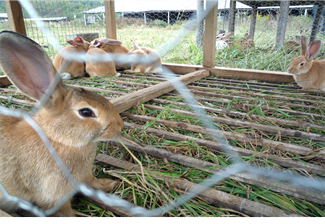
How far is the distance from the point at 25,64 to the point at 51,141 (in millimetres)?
282

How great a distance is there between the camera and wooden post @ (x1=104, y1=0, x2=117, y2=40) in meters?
3.37

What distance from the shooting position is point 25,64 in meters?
0.79

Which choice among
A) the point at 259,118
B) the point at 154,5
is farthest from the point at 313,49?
the point at 154,5

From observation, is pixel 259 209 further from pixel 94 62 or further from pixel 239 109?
pixel 94 62

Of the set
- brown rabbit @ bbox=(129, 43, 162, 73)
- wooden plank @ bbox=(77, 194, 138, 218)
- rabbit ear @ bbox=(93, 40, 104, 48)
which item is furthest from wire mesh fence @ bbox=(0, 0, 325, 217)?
rabbit ear @ bbox=(93, 40, 104, 48)

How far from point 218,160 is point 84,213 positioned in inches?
24.9

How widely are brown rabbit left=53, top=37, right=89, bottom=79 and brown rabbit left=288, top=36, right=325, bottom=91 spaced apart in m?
2.48

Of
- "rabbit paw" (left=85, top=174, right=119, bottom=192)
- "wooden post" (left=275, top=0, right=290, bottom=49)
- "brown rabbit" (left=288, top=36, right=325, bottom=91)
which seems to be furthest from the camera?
"wooden post" (left=275, top=0, right=290, bottom=49)

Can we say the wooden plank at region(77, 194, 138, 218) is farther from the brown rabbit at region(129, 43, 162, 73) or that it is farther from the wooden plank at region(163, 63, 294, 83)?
the brown rabbit at region(129, 43, 162, 73)

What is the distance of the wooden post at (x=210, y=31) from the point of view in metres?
2.66

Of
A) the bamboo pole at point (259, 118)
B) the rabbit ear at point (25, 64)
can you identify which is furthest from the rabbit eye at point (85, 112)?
the bamboo pole at point (259, 118)

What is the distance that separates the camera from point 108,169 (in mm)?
1106

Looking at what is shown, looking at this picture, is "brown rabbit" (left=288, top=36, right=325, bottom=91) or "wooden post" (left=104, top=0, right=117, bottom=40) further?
"wooden post" (left=104, top=0, right=117, bottom=40)

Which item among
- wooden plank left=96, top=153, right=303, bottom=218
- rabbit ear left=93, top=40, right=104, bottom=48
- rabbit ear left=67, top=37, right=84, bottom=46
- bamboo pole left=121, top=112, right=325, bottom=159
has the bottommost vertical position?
wooden plank left=96, top=153, right=303, bottom=218
